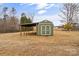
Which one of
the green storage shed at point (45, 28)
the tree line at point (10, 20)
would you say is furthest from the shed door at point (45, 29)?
the tree line at point (10, 20)

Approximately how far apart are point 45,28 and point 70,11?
0.95 ft

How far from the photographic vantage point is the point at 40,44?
1.72 m

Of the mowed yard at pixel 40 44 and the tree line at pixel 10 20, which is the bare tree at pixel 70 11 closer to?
the mowed yard at pixel 40 44

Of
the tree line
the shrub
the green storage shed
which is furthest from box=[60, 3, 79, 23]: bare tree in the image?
the tree line

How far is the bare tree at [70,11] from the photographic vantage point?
1.72m

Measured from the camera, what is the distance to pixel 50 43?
1.74 metres

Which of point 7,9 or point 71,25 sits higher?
point 7,9

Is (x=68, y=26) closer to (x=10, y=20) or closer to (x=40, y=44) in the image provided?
(x=40, y=44)

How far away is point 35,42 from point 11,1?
0.45 metres

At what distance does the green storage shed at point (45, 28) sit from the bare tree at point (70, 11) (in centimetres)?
15

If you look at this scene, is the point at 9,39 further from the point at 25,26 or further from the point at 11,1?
the point at 11,1

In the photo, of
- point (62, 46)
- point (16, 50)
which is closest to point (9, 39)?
point (16, 50)

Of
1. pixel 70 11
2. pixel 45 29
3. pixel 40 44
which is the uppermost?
pixel 70 11

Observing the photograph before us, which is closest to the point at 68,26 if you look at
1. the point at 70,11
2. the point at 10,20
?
the point at 70,11
